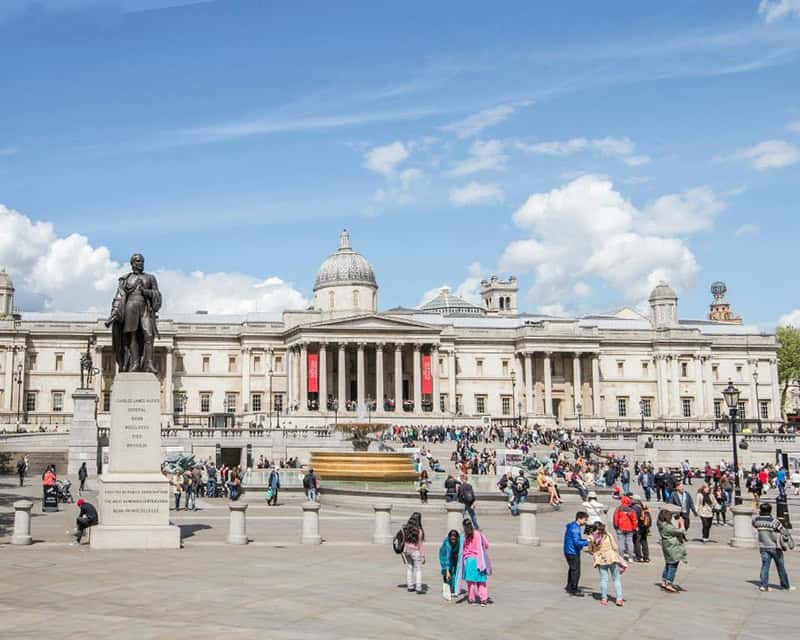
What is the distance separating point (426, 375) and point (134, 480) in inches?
2860

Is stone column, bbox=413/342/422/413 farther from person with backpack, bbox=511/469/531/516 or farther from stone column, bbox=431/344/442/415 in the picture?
person with backpack, bbox=511/469/531/516

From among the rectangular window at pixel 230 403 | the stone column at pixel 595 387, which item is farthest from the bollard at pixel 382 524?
the stone column at pixel 595 387

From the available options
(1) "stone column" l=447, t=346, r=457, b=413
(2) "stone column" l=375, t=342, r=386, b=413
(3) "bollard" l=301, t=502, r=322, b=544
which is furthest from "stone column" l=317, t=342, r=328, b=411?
(3) "bollard" l=301, t=502, r=322, b=544

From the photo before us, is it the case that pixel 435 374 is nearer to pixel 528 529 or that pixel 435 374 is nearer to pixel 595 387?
pixel 595 387

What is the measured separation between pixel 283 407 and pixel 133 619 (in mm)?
84805

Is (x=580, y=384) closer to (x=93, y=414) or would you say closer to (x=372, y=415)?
(x=372, y=415)

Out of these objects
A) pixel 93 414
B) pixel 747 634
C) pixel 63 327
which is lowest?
pixel 747 634

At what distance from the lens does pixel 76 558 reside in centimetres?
1964

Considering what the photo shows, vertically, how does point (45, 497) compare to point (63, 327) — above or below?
below

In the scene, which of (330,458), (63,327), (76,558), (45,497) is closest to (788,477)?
(330,458)

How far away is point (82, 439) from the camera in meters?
52.5

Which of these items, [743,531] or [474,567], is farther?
[743,531]

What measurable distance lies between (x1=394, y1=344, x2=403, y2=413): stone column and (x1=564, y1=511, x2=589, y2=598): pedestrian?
72.7 metres

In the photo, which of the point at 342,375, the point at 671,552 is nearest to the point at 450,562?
the point at 671,552
